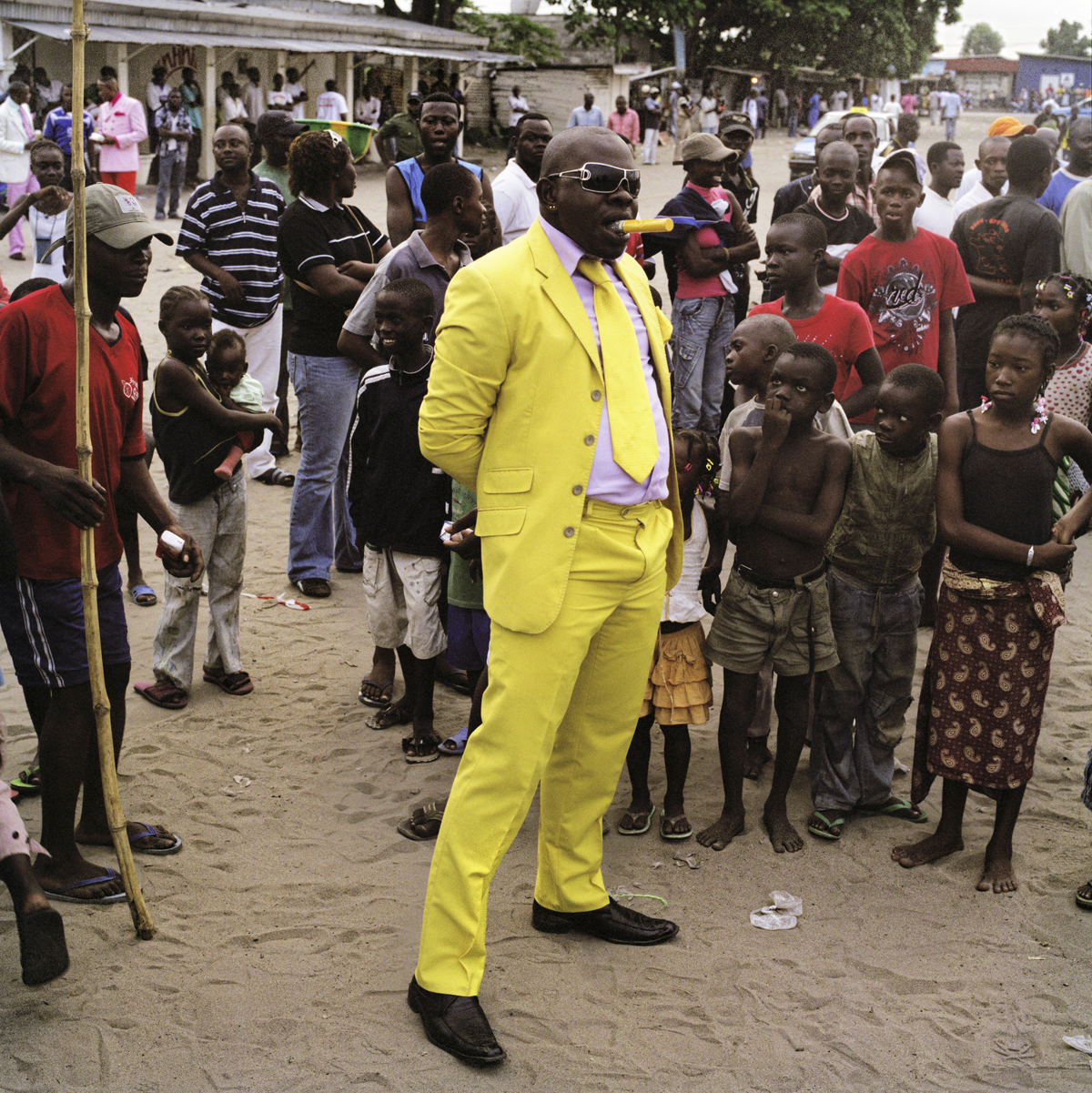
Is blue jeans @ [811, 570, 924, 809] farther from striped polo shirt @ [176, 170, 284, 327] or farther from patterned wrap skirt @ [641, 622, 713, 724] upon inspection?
striped polo shirt @ [176, 170, 284, 327]

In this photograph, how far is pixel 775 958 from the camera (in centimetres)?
349

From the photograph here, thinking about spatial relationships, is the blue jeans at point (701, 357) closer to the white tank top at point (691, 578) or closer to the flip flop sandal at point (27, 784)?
the white tank top at point (691, 578)

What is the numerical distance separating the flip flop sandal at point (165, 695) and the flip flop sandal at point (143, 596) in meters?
1.03

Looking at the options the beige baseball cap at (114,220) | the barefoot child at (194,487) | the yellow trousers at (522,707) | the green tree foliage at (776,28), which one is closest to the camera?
the yellow trousers at (522,707)

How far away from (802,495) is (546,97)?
32.6 m

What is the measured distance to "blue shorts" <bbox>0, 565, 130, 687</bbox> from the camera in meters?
3.44

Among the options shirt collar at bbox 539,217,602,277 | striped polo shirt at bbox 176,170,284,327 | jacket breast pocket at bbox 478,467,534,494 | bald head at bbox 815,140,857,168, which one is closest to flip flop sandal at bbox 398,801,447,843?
jacket breast pocket at bbox 478,467,534,494

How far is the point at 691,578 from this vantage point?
13.4 feet

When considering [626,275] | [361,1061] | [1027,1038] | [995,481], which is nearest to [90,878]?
[361,1061]

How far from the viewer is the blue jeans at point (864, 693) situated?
13.7 feet

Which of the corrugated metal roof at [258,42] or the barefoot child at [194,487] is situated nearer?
the barefoot child at [194,487]

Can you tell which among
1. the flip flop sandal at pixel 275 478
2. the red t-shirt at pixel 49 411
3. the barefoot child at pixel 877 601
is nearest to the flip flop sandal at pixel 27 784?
the red t-shirt at pixel 49 411

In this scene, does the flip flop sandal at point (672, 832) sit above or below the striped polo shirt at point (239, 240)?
below

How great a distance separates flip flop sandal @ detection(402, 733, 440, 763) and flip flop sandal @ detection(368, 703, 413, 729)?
9.8 inches
